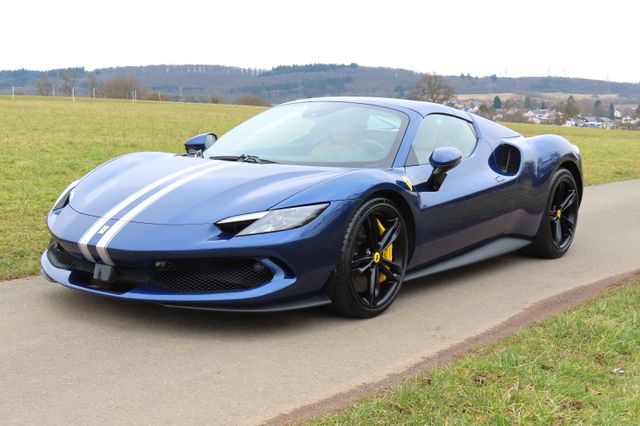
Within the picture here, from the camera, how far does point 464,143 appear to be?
18.5ft

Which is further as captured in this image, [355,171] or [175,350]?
[355,171]

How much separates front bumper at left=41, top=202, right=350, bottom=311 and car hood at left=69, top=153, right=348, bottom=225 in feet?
0.40

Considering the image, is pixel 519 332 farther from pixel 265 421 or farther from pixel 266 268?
pixel 265 421

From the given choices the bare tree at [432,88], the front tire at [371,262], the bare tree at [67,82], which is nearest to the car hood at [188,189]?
the front tire at [371,262]

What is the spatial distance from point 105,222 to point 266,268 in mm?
912

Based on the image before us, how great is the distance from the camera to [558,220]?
21.5 ft

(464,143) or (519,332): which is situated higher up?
(464,143)

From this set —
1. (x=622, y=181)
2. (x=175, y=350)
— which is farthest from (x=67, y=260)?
(x=622, y=181)

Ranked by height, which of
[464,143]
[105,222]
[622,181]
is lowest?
[622,181]

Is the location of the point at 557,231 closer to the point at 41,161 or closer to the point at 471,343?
the point at 471,343

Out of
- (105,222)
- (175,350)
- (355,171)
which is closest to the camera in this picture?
(175,350)

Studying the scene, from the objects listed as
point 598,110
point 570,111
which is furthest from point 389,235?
point 598,110

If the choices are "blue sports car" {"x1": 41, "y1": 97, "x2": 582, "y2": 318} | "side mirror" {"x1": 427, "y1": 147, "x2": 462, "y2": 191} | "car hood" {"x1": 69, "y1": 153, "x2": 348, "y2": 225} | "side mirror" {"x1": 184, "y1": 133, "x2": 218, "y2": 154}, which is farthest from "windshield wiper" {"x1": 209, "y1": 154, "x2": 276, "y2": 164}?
"side mirror" {"x1": 427, "y1": 147, "x2": 462, "y2": 191}

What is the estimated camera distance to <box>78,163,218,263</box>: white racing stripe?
4.01 meters
